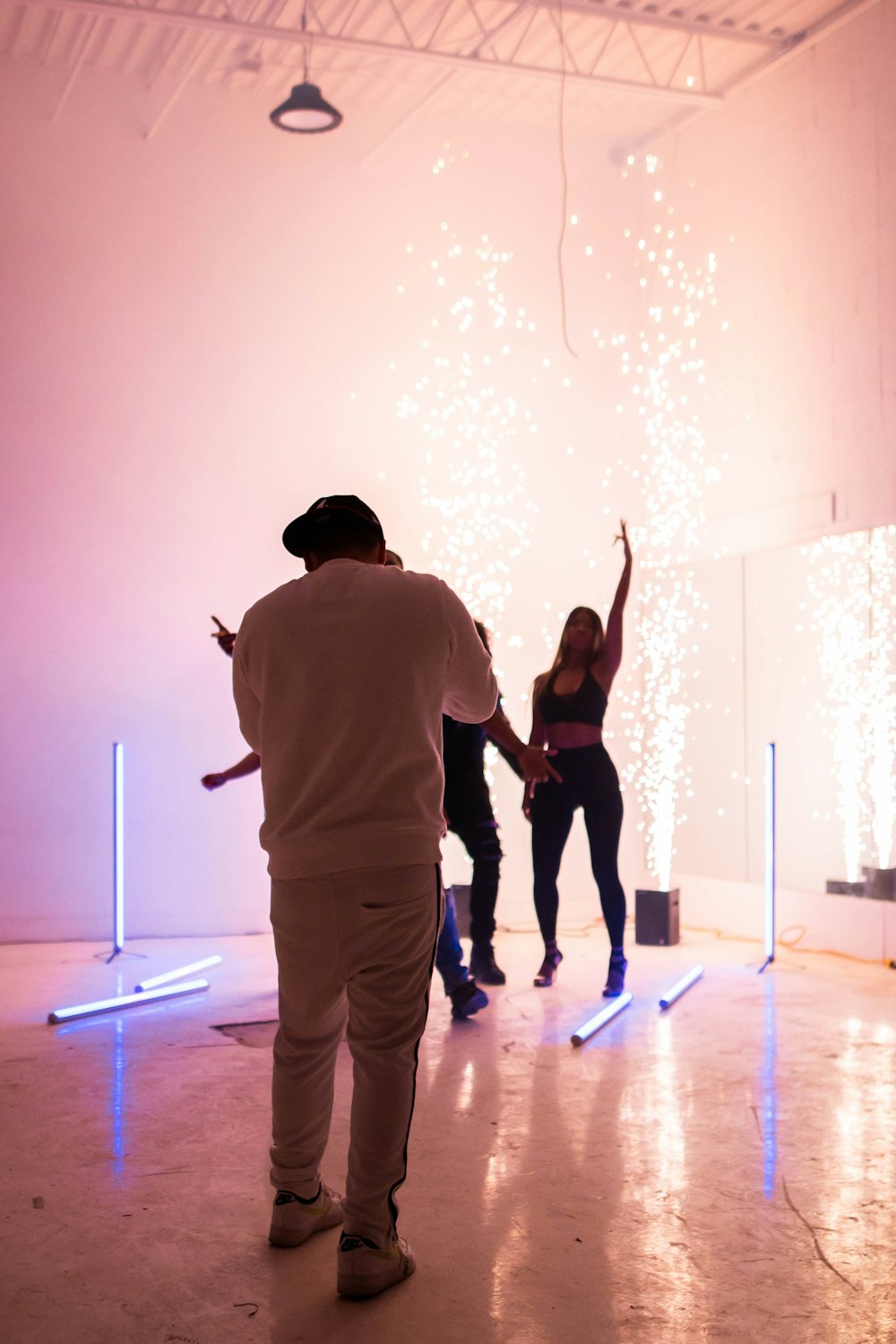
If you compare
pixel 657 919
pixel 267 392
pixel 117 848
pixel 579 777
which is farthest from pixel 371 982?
pixel 267 392

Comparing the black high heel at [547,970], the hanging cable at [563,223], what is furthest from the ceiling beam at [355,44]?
the black high heel at [547,970]

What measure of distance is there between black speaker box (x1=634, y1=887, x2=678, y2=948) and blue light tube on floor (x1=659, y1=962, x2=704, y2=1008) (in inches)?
28.2

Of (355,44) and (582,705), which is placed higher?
(355,44)

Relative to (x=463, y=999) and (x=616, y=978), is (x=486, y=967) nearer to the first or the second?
(x=616, y=978)

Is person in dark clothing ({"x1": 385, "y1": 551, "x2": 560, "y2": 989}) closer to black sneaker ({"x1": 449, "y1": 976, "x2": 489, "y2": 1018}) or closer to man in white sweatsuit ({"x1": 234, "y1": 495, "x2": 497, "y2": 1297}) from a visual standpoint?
black sneaker ({"x1": 449, "y1": 976, "x2": 489, "y2": 1018})

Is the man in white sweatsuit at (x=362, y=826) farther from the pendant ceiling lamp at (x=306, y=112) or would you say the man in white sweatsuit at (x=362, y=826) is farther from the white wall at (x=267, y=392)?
the white wall at (x=267, y=392)

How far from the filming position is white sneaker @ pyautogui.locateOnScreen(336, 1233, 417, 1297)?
2111 mm

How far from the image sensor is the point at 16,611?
6004mm

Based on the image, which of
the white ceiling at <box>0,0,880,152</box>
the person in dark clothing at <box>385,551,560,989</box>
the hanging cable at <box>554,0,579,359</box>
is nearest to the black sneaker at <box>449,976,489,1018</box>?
the person in dark clothing at <box>385,551,560,989</box>

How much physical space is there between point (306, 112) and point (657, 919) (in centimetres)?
390

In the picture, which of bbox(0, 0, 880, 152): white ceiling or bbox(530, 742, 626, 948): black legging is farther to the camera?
bbox(0, 0, 880, 152): white ceiling

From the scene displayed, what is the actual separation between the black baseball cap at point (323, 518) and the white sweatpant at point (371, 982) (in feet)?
1.99

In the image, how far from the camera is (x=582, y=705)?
488 centimetres

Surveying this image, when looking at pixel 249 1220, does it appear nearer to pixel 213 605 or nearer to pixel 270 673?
pixel 270 673
